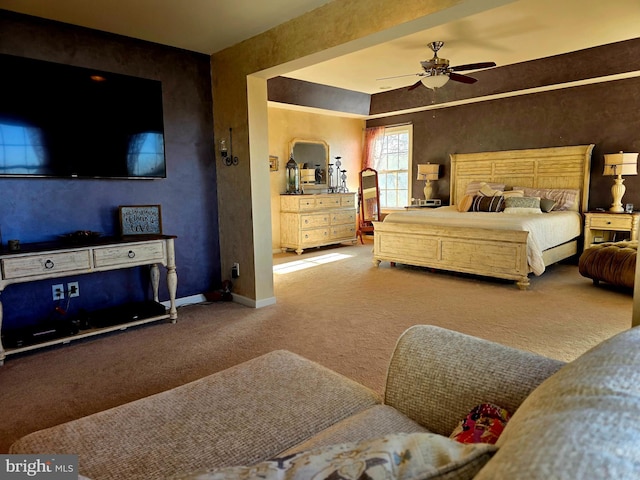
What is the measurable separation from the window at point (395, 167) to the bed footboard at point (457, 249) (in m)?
2.68

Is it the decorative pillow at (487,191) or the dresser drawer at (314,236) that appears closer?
the decorative pillow at (487,191)

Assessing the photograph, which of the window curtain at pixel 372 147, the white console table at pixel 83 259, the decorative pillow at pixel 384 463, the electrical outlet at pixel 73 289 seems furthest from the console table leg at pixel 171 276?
the window curtain at pixel 372 147

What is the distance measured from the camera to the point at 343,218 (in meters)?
7.61

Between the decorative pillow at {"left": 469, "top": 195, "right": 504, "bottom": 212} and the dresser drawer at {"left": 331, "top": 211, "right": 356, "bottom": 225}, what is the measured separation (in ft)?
7.46

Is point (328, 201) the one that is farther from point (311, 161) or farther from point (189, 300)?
point (189, 300)

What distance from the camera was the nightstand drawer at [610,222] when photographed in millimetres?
5254

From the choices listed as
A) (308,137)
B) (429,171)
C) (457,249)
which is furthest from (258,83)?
(429,171)

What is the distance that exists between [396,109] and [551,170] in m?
2.85

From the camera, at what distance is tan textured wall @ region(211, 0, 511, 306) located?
9.50 ft

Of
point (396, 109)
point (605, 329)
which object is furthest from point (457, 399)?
point (396, 109)

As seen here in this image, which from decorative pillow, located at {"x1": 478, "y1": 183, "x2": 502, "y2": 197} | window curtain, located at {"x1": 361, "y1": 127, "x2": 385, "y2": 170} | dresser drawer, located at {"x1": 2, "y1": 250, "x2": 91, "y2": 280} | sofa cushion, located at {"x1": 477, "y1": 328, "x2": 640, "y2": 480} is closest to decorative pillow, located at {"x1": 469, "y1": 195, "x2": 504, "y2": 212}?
decorative pillow, located at {"x1": 478, "y1": 183, "x2": 502, "y2": 197}

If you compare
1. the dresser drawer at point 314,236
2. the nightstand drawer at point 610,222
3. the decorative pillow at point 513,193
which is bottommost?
the dresser drawer at point 314,236

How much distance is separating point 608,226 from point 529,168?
1432 mm

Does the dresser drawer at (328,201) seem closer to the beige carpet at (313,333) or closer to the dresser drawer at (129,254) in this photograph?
the beige carpet at (313,333)
